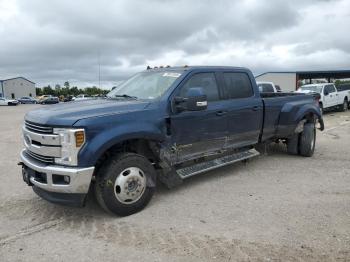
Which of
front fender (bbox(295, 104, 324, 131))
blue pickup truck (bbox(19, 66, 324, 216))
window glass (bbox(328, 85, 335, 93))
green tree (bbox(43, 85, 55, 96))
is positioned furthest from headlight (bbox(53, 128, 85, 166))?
green tree (bbox(43, 85, 55, 96))

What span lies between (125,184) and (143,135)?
2.21 ft

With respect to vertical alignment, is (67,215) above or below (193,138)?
below

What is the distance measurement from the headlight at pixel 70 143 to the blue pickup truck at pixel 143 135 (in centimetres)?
1

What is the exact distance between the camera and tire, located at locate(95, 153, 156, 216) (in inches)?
183

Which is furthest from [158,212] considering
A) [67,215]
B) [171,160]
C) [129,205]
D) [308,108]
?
[308,108]

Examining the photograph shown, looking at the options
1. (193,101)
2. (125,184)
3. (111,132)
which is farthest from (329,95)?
(111,132)

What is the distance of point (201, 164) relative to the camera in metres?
6.14

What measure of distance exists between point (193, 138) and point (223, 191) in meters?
0.93

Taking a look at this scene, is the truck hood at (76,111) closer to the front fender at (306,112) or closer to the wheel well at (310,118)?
the front fender at (306,112)

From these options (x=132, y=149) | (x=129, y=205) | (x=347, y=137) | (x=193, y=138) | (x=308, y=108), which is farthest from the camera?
(x=347, y=137)

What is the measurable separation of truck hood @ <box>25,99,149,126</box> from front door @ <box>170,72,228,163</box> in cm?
67

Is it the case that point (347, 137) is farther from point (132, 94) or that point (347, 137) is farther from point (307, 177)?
point (132, 94)

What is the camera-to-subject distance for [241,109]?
6543 millimetres

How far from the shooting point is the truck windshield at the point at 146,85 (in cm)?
569
